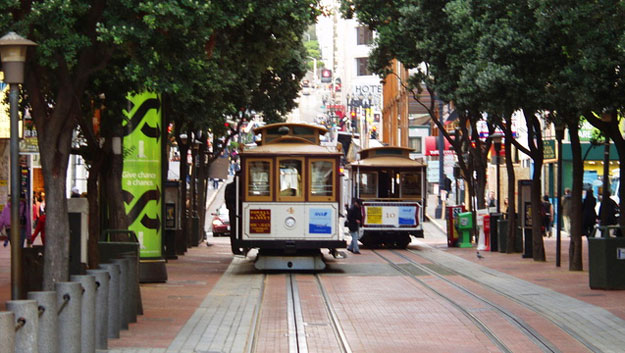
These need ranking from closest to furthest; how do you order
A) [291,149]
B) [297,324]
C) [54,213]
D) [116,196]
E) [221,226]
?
[54,213] → [297,324] → [116,196] → [291,149] → [221,226]

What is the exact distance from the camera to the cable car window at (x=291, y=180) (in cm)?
2586

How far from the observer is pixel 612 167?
4638 centimetres

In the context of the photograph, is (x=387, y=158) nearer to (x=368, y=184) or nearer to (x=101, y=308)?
(x=368, y=184)

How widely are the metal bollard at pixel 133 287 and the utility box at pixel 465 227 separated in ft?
77.4

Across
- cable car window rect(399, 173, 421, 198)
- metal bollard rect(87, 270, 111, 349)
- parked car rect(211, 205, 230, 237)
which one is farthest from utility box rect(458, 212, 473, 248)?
metal bollard rect(87, 270, 111, 349)

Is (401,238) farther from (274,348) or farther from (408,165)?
(274,348)

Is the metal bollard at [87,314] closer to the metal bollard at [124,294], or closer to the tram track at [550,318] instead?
the metal bollard at [124,294]

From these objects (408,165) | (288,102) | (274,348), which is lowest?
(274,348)

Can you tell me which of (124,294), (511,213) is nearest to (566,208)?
(511,213)

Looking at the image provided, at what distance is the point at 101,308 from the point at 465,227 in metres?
27.2

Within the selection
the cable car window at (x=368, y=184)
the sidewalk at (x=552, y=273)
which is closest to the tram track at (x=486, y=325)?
the sidewalk at (x=552, y=273)

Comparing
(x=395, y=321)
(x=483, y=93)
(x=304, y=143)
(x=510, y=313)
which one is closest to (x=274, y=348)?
(x=395, y=321)

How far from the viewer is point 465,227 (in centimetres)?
3875

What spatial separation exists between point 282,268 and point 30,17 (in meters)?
13.5
